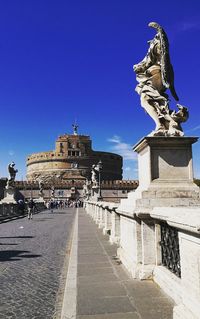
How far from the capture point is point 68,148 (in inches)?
4225

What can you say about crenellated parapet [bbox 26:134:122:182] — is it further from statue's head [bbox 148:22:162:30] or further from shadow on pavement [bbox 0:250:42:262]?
statue's head [bbox 148:22:162:30]

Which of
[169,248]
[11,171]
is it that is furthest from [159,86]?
[11,171]

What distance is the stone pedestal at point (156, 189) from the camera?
16.1 feet

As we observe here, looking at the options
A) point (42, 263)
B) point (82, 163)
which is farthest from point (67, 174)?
point (42, 263)

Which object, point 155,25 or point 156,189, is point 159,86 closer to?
point 155,25

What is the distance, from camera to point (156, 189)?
5.16 metres

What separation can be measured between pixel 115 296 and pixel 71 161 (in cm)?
10048

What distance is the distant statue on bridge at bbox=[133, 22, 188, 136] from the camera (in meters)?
5.62

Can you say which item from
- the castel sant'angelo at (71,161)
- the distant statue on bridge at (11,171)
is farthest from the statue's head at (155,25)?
the castel sant'angelo at (71,161)

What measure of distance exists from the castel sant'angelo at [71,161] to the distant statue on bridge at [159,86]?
9288cm

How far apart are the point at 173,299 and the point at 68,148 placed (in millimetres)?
104011

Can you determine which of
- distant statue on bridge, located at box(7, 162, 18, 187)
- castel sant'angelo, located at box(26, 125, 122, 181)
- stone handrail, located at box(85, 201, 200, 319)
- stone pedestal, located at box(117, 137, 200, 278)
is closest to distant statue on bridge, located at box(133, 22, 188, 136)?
stone pedestal, located at box(117, 137, 200, 278)

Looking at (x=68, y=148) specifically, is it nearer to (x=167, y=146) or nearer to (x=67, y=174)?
(x=67, y=174)

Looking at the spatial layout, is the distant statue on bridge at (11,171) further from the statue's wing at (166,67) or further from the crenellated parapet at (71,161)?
the crenellated parapet at (71,161)
